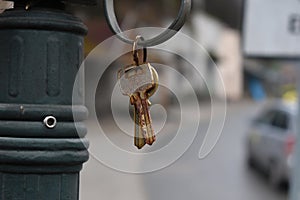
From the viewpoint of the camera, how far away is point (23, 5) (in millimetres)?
1701

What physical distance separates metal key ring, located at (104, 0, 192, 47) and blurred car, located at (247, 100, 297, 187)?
1039 cm

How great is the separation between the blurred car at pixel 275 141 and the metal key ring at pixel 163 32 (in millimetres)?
10394

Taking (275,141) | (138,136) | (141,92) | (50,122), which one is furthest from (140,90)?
(275,141)

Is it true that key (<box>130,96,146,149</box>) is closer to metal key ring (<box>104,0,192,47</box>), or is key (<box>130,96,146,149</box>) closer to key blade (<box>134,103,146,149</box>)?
key blade (<box>134,103,146,149</box>)

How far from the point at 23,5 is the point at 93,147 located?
0.39 m

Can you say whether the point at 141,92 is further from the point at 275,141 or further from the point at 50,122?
the point at 275,141

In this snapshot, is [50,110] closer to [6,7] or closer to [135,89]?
[135,89]

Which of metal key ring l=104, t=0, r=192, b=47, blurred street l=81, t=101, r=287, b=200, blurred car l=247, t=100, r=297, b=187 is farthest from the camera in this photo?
blurred street l=81, t=101, r=287, b=200

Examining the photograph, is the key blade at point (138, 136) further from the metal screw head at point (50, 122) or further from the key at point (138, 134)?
the metal screw head at point (50, 122)

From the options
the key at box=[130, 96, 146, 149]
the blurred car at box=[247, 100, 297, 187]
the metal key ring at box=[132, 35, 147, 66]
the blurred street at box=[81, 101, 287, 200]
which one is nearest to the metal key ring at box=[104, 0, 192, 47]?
the metal key ring at box=[132, 35, 147, 66]

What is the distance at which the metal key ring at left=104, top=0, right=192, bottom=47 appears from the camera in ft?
5.13

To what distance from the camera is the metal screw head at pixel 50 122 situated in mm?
1633

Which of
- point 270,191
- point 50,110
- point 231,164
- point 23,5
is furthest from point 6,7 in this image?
point 231,164

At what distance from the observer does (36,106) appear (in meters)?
1.63
